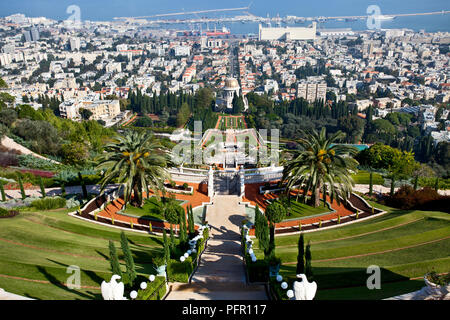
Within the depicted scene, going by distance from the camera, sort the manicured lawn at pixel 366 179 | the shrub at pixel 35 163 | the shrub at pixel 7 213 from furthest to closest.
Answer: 1. the shrub at pixel 35 163
2. the manicured lawn at pixel 366 179
3. the shrub at pixel 7 213

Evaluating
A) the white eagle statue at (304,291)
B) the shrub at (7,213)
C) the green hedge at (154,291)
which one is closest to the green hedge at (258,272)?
the green hedge at (154,291)

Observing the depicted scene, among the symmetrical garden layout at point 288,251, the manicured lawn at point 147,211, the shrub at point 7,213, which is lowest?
the manicured lawn at point 147,211

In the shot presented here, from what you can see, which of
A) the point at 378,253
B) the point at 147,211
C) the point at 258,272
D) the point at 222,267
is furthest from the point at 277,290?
the point at 147,211

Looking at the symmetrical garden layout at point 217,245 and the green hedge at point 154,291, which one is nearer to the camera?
the green hedge at point 154,291

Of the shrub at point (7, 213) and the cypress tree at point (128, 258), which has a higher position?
the cypress tree at point (128, 258)

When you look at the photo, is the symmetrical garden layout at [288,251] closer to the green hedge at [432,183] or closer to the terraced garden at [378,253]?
the terraced garden at [378,253]

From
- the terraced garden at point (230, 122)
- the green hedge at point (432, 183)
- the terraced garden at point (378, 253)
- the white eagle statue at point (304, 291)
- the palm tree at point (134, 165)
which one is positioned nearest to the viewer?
the white eagle statue at point (304, 291)
